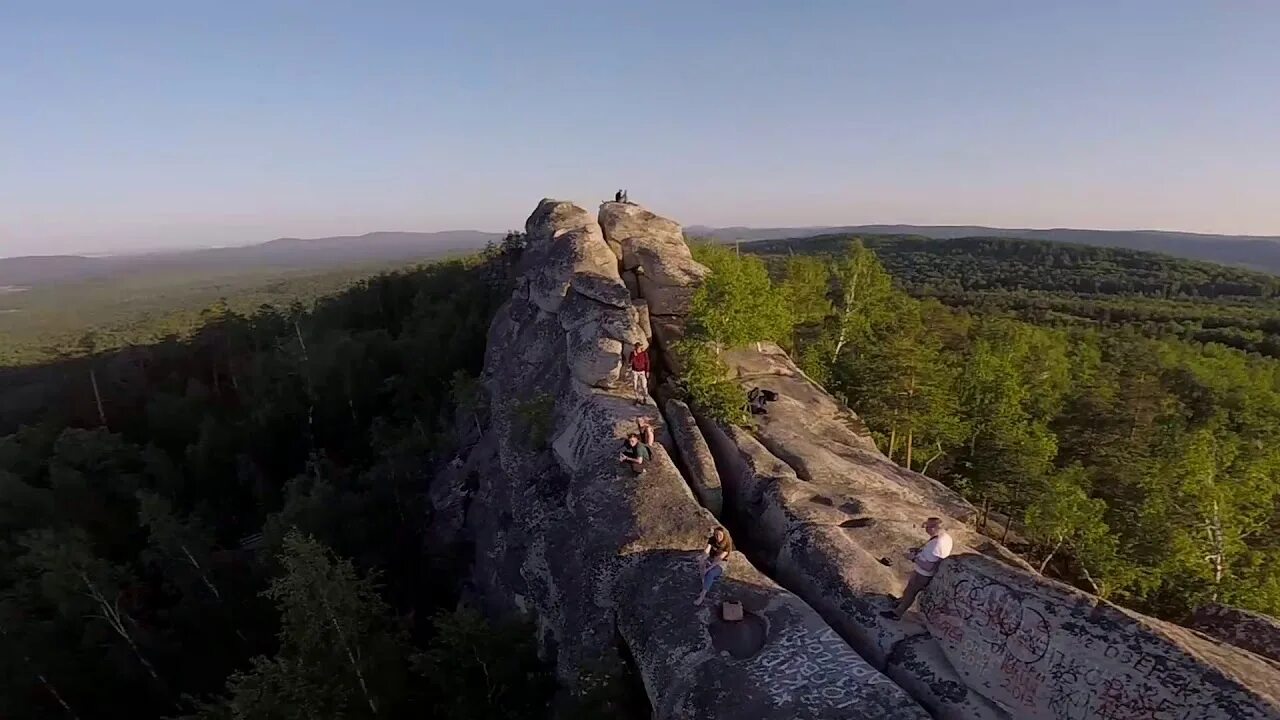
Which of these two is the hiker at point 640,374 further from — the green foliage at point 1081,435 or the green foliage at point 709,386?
the green foliage at point 1081,435

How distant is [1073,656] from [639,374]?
17.1 m

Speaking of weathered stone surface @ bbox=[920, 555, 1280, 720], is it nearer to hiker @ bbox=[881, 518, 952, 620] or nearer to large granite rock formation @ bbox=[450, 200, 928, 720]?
hiker @ bbox=[881, 518, 952, 620]

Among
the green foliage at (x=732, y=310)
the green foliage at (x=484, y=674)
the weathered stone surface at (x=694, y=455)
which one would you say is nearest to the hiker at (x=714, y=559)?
the weathered stone surface at (x=694, y=455)

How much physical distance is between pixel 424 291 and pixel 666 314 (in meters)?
37.9

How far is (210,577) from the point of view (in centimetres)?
3525

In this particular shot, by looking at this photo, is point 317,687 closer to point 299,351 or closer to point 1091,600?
point 1091,600

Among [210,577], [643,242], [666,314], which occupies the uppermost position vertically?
[643,242]

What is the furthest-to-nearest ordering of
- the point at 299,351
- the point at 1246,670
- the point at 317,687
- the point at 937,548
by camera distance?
the point at 299,351, the point at 317,687, the point at 937,548, the point at 1246,670

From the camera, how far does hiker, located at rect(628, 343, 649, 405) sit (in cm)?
2633

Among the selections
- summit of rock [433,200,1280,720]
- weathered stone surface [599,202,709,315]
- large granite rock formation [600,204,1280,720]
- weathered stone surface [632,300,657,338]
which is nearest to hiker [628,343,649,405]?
summit of rock [433,200,1280,720]

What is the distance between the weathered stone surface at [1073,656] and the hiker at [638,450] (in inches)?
368

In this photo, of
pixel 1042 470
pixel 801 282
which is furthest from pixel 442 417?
pixel 1042 470

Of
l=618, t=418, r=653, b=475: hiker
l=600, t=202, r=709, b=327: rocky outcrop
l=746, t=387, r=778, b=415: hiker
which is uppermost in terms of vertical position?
l=600, t=202, r=709, b=327: rocky outcrop

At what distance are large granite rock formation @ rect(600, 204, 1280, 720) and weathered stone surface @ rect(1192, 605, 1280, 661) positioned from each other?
4.14 meters
